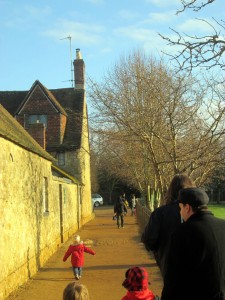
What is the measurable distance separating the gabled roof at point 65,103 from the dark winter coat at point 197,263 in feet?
101

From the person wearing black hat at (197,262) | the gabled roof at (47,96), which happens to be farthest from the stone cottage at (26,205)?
the gabled roof at (47,96)

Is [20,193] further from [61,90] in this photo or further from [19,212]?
[61,90]

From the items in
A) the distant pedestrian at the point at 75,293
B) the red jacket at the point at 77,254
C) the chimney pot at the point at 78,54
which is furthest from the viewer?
the chimney pot at the point at 78,54

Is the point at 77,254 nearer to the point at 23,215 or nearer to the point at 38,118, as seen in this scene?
the point at 23,215

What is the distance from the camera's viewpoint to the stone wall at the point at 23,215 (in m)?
9.57

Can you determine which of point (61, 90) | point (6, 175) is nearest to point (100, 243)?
point (6, 175)

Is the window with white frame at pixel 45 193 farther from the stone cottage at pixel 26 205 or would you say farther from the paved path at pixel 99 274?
the paved path at pixel 99 274

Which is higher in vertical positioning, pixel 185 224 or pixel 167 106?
pixel 167 106

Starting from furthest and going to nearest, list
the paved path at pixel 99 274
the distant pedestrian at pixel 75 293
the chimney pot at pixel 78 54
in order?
the chimney pot at pixel 78 54 < the paved path at pixel 99 274 < the distant pedestrian at pixel 75 293

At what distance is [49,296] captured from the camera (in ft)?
33.5

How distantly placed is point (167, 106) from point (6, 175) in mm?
4767

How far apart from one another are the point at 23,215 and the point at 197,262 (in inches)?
335

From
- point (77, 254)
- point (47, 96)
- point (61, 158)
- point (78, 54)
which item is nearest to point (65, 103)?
point (47, 96)

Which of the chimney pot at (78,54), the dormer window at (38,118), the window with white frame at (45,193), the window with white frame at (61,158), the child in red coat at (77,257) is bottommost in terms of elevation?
the child in red coat at (77,257)
